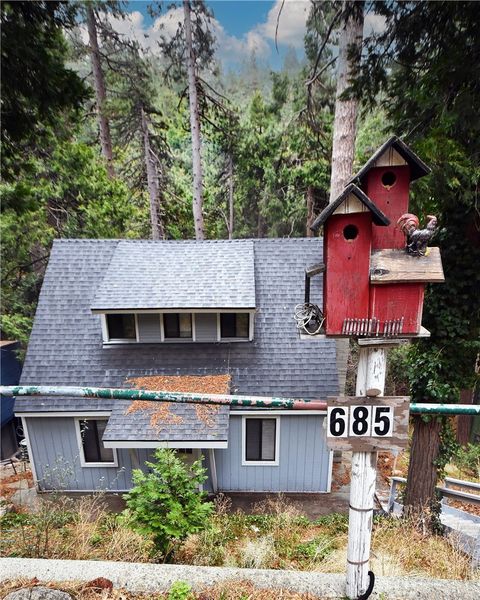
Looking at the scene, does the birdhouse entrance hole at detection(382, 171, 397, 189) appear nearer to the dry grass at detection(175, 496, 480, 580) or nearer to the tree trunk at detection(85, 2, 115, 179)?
the dry grass at detection(175, 496, 480, 580)

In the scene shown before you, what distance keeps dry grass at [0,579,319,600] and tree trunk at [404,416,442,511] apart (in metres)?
3.82

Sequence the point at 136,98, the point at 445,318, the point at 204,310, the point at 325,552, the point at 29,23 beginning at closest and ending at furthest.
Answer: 1. the point at 29,23
2. the point at 325,552
3. the point at 445,318
4. the point at 204,310
5. the point at 136,98

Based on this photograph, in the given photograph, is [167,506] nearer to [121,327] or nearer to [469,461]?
[121,327]

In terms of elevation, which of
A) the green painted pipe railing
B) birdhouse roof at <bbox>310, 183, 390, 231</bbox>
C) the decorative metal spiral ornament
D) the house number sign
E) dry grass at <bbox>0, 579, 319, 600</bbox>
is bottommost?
dry grass at <bbox>0, 579, 319, 600</bbox>

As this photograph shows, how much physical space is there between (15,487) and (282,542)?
7.05m

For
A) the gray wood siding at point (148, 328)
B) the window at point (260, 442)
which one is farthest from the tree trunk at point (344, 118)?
the window at point (260, 442)

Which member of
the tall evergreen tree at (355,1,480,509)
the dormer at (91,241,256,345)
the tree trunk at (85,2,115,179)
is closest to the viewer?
the tall evergreen tree at (355,1,480,509)

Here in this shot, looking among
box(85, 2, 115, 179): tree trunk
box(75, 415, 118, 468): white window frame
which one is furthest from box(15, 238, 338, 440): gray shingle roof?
box(85, 2, 115, 179): tree trunk

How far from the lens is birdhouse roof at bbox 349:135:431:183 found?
173 centimetres

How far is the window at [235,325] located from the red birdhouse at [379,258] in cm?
602

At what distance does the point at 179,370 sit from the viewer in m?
7.41

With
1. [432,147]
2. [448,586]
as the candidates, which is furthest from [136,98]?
[448,586]

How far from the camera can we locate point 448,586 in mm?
2289

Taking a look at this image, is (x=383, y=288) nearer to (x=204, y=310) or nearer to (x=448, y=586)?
(x=448, y=586)
